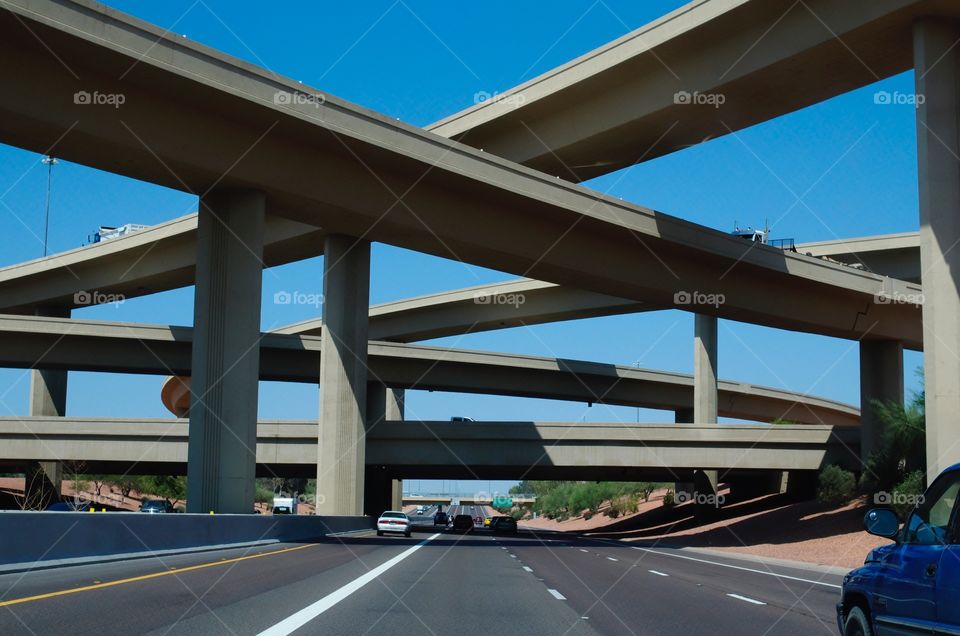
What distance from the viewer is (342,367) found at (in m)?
48.3

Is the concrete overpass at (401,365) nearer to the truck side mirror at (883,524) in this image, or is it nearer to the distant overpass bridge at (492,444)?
the distant overpass bridge at (492,444)

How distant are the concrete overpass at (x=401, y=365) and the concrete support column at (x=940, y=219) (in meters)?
37.3

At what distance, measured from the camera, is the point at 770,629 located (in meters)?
13.5

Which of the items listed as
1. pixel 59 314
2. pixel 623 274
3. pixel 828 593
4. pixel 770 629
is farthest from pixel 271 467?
pixel 770 629

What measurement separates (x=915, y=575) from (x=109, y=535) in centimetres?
1700

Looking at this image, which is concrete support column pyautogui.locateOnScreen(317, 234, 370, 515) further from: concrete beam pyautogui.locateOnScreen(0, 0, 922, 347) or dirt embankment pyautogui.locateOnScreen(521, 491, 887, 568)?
dirt embankment pyautogui.locateOnScreen(521, 491, 887, 568)

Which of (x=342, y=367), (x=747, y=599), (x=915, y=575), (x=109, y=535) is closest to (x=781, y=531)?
(x=342, y=367)

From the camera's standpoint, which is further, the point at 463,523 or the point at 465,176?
the point at 463,523

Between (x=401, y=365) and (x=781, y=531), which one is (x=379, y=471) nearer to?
(x=401, y=365)

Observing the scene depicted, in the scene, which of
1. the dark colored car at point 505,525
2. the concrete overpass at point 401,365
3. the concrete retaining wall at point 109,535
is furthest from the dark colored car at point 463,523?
the concrete retaining wall at point 109,535

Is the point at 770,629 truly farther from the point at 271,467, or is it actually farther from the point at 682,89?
the point at 271,467

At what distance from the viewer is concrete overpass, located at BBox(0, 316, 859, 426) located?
60625 millimetres

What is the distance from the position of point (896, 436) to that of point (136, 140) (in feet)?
106

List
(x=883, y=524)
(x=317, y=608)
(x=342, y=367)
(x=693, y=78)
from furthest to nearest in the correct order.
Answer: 1. (x=342, y=367)
2. (x=693, y=78)
3. (x=317, y=608)
4. (x=883, y=524)
